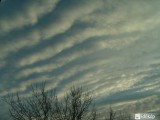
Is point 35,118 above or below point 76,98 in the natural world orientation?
below

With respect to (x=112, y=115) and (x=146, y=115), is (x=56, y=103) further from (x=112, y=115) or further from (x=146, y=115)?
(x=112, y=115)

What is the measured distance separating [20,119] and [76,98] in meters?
6.18

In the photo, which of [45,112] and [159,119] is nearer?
[45,112]

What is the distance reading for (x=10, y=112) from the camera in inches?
1209

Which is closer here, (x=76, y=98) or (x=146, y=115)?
(x=76, y=98)

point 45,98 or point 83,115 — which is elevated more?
point 45,98

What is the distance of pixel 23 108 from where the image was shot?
30891 millimetres

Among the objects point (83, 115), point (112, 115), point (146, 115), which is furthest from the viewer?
point (112, 115)

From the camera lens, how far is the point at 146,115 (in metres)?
34.0

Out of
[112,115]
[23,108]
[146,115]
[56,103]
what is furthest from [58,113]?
[112,115]

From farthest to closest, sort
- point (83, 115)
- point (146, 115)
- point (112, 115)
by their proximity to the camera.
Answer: point (112, 115) → point (146, 115) → point (83, 115)

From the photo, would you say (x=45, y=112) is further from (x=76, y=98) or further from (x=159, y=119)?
(x=159, y=119)

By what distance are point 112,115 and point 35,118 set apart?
16352 millimetres

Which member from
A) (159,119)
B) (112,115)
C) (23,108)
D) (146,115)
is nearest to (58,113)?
(23,108)
